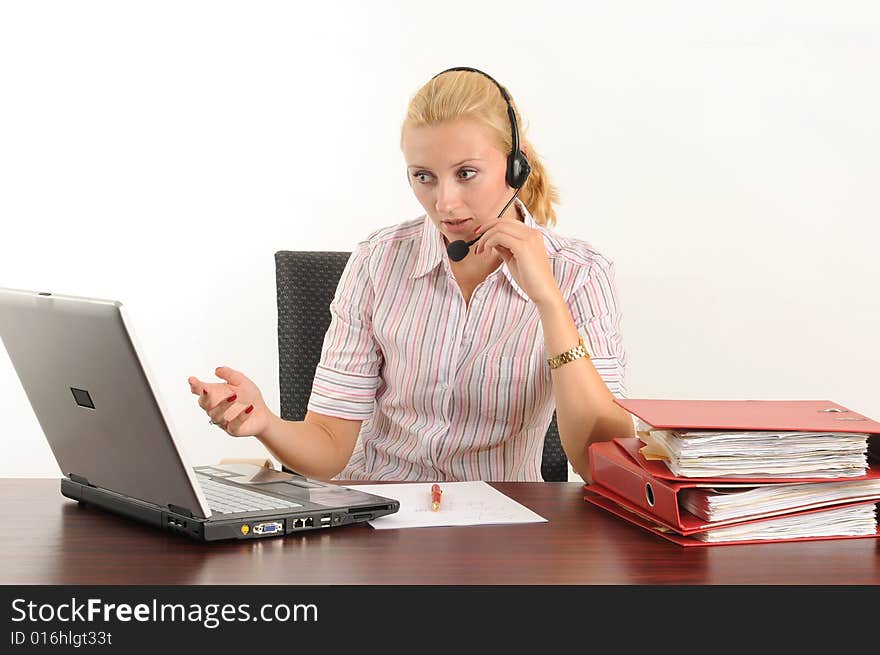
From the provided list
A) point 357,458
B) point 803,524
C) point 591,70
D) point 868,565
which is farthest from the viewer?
point 591,70

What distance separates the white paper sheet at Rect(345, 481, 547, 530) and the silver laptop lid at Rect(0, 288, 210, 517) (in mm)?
234

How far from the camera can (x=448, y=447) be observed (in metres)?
1.68

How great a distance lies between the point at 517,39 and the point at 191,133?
2.87 feet

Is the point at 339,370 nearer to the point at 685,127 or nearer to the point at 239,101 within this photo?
the point at 239,101

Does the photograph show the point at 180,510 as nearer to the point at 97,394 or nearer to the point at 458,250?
the point at 97,394

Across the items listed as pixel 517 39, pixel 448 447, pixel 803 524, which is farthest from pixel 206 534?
pixel 517 39

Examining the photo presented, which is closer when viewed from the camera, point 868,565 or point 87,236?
point 868,565

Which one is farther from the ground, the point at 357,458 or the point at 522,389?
the point at 522,389

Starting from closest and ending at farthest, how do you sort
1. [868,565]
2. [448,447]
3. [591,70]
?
[868,565] → [448,447] → [591,70]

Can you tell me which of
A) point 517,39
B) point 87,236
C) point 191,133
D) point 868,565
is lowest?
point 868,565

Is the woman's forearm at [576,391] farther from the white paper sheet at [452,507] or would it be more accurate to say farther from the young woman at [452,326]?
the white paper sheet at [452,507]

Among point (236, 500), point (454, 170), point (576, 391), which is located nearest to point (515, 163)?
point (454, 170)

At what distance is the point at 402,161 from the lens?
2650 millimetres

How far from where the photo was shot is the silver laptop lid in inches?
36.4
